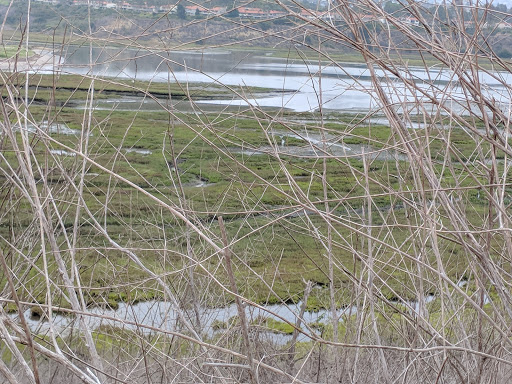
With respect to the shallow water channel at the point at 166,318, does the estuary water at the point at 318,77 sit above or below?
above

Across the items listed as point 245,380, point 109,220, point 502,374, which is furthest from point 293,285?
point 502,374

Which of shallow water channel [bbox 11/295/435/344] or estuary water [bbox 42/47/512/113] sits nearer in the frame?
shallow water channel [bbox 11/295/435/344]

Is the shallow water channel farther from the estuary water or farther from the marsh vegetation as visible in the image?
the estuary water

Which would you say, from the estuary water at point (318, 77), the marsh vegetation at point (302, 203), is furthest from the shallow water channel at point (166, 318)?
the estuary water at point (318, 77)

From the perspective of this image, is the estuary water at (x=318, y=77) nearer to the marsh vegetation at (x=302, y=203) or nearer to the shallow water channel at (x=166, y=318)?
the marsh vegetation at (x=302, y=203)

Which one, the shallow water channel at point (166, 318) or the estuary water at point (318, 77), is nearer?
the shallow water channel at point (166, 318)

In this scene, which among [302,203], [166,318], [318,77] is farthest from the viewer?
[318,77]

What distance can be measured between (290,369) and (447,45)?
211 centimetres

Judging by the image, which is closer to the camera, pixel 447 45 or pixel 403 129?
pixel 403 129

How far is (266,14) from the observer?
7.06ft

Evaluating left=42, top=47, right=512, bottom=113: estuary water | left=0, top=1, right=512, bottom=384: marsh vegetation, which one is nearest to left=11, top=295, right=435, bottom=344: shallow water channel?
left=0, top=1, right=512, bottom=384: marsh vegetation

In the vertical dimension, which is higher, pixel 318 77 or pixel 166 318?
pixel 318 77

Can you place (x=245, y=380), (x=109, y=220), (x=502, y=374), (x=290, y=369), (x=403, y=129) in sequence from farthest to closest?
(x=109, y=220) → (x=290, y=369) → (x=245, y=380) → (x=502, y=374) → (x=403, y=129)

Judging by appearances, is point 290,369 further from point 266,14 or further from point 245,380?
point 266,14
